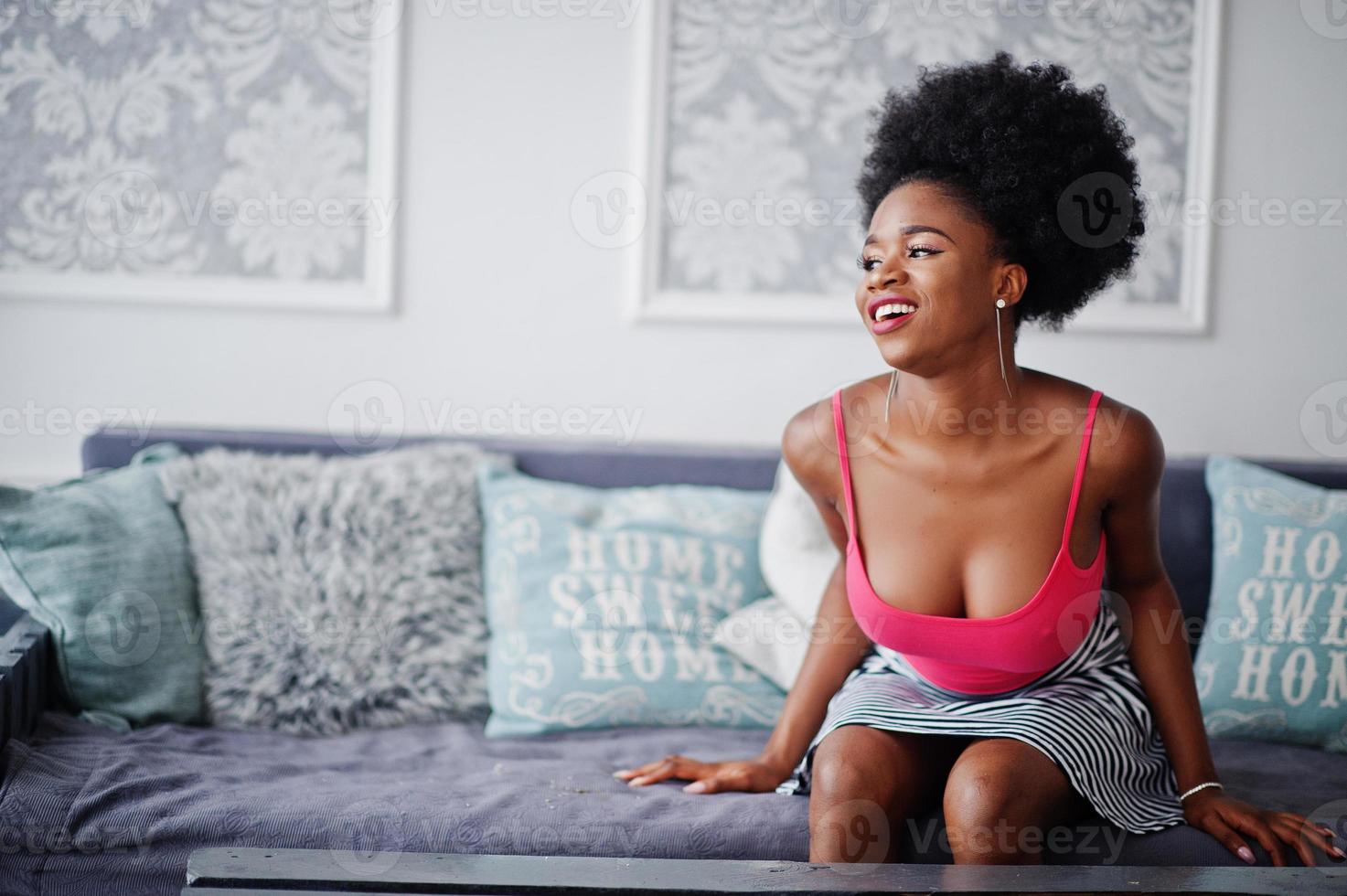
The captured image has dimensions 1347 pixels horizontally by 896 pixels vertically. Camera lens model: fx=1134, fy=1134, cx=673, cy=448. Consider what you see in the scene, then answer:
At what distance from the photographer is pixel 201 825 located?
4.96 ft

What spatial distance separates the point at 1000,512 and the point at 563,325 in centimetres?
121

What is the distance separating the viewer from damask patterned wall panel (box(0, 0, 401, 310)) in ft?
7.86

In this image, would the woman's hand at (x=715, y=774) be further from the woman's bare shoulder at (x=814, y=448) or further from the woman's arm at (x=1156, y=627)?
the woman's arm at (x=1156, y=627)

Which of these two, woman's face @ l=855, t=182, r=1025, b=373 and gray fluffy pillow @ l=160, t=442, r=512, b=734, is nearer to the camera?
woman's face @ l=855, t=182, r=1025, b=373

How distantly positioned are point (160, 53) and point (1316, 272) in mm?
2518

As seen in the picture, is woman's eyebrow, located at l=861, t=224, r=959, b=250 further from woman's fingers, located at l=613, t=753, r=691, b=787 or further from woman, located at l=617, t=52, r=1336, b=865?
woman's fingers, located at l=613, t=753, r=691, b=787

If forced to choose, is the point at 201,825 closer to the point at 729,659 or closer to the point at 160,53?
the point at 729,659

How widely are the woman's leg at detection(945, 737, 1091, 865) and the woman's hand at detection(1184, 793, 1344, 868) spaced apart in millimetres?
199

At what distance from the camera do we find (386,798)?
159 centimetres

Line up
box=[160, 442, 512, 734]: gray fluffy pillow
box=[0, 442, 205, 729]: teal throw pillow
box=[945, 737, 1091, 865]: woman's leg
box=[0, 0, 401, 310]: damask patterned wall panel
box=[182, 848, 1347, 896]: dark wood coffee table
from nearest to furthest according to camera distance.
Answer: box=[182, 848, 1347, 896]: dark wood coffee table → box=[945, 737, 1091, 865]: woman's leg → box=[0, 442, 205, 729]: teal throw pillow → box=[160, 442, 512, 734]: gray fluffy pillow → box=[0, 0, 401, 310]: damask patterned wall panel

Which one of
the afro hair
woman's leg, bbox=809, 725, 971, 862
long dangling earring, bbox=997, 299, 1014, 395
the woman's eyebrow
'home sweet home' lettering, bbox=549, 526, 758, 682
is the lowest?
woman's leg, bbox=809, 725, 971, 862

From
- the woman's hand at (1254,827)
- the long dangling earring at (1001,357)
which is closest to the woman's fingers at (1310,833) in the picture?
the woman's hand at (1254,827)

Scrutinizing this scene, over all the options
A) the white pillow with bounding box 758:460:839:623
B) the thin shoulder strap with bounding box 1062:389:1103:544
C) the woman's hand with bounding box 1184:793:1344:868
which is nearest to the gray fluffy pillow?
the white pillow with bounding box 758:460:839:623

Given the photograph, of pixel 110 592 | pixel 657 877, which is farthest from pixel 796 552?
pixel 110 592
